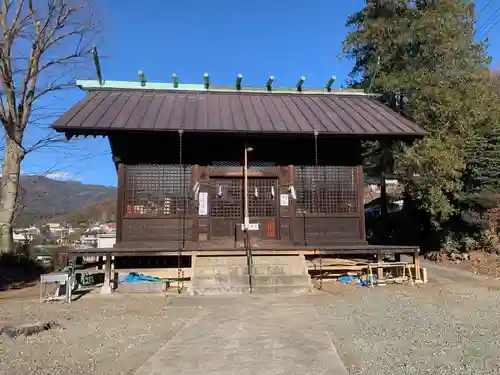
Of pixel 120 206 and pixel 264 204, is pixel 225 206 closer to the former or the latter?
pixel 264 204

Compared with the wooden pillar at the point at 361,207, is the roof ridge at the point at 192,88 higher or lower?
higher

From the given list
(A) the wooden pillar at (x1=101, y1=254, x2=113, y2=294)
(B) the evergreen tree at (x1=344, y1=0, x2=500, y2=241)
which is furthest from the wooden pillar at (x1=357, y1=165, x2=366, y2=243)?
(A) the wooden pillar at (x1=101, y1=254, x2=113, y2=294)

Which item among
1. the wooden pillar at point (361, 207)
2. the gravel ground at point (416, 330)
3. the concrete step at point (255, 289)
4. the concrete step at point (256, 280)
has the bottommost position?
the gravel ground at point (416, 330)

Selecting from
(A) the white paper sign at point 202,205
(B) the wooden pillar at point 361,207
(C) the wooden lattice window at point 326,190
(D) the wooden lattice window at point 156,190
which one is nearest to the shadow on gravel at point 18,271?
(D) the wooden lattice window at point 156,190

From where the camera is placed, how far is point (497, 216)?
561 inches

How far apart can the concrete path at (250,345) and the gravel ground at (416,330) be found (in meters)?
0.33

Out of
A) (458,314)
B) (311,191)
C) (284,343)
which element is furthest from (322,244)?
(284,343)

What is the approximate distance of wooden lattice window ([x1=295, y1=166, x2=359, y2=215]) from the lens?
12.3 meters

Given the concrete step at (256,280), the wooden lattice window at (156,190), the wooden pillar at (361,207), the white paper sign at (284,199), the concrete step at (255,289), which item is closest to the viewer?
the concrete step at (255,289)

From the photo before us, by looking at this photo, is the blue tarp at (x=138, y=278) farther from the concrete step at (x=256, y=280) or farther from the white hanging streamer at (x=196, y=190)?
the white hanging streamer at (x=196, y=190)

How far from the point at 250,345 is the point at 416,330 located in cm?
270

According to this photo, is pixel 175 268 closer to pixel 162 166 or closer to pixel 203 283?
pixel 203 283

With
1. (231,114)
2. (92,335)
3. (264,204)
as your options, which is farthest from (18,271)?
(92,335)

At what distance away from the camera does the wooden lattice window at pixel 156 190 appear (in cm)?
1173
